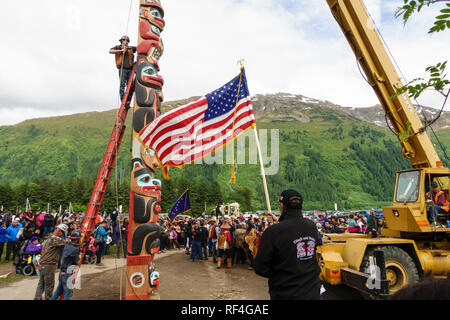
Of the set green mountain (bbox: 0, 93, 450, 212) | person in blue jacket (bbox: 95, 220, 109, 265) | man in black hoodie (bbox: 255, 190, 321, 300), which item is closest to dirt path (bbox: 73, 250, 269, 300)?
person in blue jacket (bbox: 95, 220, 109, 265)

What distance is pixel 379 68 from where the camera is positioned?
8.06 m

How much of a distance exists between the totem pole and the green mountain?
5105cm

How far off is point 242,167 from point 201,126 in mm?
96568

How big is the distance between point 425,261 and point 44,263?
29.3ft

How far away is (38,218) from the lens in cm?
1566

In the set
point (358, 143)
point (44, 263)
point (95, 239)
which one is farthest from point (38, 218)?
point (358, 143)

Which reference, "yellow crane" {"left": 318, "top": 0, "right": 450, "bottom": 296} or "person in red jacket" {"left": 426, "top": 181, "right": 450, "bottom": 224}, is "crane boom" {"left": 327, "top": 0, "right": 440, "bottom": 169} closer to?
"yellow crane" {"left": 318, "top": 0, "right": 450, "bottom": 296}

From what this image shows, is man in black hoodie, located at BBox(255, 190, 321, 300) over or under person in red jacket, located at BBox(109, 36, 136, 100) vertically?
under

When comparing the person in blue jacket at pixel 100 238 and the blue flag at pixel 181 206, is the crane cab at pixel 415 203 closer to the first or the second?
the blue flag at pixel 181 206

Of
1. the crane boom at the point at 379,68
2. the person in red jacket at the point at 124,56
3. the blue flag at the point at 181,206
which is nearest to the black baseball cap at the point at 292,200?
the crane boom at the point at 379,68

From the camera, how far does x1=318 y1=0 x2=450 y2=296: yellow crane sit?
21.1 feet

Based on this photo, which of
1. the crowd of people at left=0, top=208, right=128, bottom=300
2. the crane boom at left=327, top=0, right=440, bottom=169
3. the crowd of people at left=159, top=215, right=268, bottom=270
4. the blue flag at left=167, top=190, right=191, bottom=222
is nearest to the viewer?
the crowd of people at left=0, top=208, right=128, bottom=300

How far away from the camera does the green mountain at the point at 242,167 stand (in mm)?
64750

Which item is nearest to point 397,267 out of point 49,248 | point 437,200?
point 437,200
